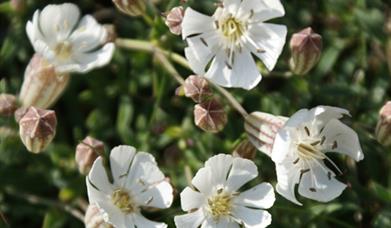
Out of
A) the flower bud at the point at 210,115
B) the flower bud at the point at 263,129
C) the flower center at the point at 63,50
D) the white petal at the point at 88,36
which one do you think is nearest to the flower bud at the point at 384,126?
the flower bud at the point at 263,129

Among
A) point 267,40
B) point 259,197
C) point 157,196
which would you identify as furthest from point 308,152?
point 157,196

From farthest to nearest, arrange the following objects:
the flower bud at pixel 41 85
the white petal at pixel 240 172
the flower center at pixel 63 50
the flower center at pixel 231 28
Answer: the flower center at pixel 63 50, the flower bud at pixel 41 85, the flower center at pixel 231 28, the white petal at pixel 240 172

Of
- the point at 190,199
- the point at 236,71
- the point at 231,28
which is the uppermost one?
the point at 231,28

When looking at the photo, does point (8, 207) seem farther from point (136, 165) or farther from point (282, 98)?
point (282, 98)

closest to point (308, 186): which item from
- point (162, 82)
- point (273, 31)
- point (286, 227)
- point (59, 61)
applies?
point (286, 227)

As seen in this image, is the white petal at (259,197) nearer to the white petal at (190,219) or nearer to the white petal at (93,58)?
the white petal at (190,219)

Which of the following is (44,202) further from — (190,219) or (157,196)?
(190,219)
